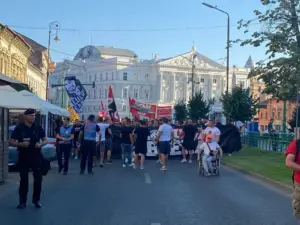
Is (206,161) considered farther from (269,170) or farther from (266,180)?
(269,170)

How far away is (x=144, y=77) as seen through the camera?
126375mm

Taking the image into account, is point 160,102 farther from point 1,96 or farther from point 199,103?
point 1,96

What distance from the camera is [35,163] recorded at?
11031mm

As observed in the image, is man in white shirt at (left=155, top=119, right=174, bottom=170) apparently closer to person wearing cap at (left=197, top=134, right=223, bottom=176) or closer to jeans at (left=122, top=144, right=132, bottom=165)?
jeans at (left=122, top=144, right=132, bottom=165)

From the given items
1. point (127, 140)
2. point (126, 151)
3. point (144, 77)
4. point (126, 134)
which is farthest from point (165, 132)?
point (144, 77)

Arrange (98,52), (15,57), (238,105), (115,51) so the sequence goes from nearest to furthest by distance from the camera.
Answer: (238,105) < (15,57) < (98,52) < (115,51)

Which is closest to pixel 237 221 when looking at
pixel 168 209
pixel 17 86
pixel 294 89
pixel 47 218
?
pixel 168 209

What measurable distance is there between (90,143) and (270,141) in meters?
16.3

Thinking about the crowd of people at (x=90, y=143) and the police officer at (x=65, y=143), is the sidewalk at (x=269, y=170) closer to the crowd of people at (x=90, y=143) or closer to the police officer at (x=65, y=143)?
the crowd of people at (x=90, y=143)

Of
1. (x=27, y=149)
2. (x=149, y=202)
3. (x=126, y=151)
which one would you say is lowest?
(x=149, y=202)

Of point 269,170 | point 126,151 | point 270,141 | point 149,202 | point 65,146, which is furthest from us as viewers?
point 270,141

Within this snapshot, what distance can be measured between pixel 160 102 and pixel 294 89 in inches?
3960

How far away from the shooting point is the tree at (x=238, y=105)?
41.2 meters

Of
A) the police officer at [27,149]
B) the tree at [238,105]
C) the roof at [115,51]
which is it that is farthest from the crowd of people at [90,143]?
the roof at [115,51]
